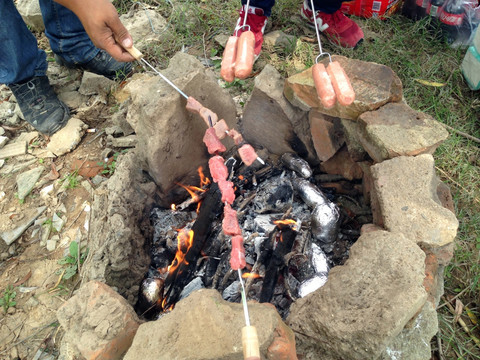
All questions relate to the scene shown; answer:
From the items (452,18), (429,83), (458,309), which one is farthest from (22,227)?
(452,18)

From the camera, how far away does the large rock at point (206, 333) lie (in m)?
1.56

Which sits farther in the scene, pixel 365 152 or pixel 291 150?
pixel 291 150

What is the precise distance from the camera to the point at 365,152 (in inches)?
97.7

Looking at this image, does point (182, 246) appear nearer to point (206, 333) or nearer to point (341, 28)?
point (206, 333)

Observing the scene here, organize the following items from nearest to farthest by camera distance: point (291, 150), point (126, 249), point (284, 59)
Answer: point (126, 249) → point (291, 150) → point (284, 59)

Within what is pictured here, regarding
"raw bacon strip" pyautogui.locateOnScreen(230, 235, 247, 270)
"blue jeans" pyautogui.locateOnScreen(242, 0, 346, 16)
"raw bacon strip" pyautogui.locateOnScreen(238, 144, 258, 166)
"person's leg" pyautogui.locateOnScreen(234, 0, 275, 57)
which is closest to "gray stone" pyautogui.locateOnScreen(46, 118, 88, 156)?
"person's leg" pyautogui.locateOnScreen(234, 0, 275, 57)

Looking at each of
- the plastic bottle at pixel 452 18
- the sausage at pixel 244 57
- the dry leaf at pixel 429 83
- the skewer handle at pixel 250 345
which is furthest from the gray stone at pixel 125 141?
the plastic bottle at pixel 452 18

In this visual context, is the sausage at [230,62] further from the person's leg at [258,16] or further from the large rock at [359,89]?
the person's leg at [258,16]

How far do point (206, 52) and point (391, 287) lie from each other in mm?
3393

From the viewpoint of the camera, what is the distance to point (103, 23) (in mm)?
2350

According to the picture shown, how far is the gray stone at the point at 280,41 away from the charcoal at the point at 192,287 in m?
2.74

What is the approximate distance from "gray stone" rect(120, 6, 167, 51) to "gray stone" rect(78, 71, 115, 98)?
0.58 metres

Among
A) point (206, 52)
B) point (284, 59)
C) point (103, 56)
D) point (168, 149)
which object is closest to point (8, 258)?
point (168, 149)

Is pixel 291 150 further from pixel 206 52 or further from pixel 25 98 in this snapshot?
pixel 25 98
